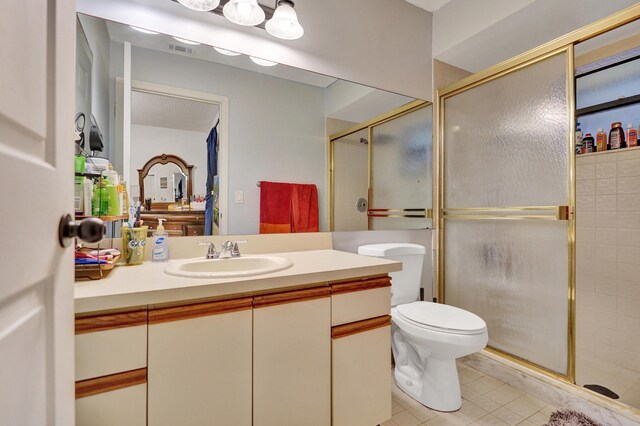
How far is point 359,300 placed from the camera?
129 cm

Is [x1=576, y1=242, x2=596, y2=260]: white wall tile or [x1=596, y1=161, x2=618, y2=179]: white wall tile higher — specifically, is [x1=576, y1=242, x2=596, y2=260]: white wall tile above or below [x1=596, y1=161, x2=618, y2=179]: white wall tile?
below

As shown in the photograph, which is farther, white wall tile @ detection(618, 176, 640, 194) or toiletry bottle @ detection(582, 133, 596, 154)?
toiletry bottle @ detection(582, 133, 596, 154)

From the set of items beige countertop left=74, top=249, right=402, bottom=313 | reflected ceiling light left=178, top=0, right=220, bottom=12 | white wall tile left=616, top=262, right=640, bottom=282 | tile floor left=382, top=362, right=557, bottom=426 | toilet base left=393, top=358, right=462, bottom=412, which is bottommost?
tile floor left=382, top=362, right=557, bottom=426

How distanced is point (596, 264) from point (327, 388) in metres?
2.30

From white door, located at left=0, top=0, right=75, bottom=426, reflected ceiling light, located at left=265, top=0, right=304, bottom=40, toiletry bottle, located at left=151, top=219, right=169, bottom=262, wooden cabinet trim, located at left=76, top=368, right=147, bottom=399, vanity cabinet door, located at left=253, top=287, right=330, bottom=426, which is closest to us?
white door, located at left=0, top=0, right=75, bottom=426

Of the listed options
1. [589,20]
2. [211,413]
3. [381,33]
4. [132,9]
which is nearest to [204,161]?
[132,9]

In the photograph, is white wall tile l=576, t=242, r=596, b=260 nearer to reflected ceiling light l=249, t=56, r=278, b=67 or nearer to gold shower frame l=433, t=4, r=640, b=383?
gold shower frame l=433, t=4, r=640, b=383

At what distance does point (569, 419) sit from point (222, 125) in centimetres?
231

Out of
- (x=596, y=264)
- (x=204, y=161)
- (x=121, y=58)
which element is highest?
(x=121, y=58)

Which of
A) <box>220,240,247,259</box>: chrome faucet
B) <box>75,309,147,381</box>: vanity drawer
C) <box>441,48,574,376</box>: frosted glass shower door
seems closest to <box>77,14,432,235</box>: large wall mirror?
<box>220,240,247,259</box>: chrome faucet

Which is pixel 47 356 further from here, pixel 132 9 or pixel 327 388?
pixel 132 9

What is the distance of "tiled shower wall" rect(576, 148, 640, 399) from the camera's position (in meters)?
2.06

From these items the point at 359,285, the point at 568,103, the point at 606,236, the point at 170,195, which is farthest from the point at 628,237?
the point at 170,195

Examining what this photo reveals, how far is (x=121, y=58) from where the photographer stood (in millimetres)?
1358
